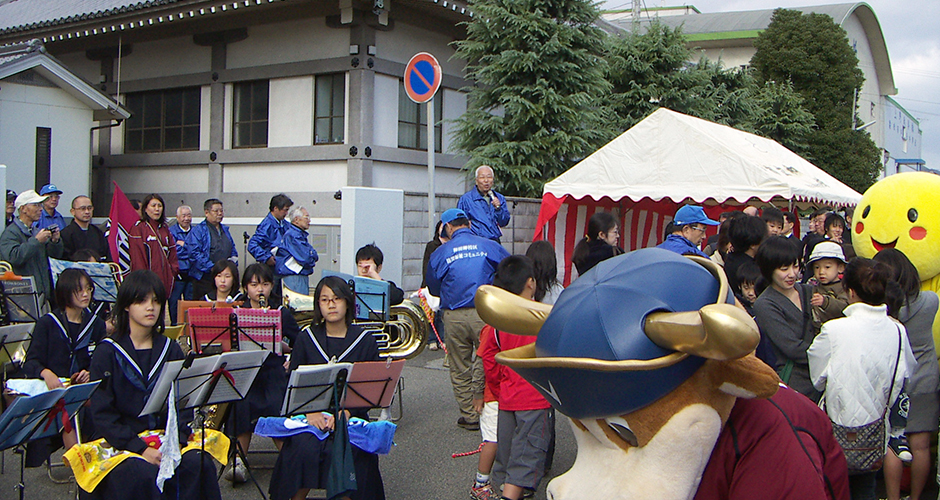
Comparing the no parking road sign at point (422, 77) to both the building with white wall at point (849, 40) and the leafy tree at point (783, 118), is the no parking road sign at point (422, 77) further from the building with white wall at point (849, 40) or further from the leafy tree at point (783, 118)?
the building with white wall at point (849, 40)

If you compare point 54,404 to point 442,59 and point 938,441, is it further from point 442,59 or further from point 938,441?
point 442,59

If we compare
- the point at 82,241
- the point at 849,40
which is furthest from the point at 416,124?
the point at 849,40

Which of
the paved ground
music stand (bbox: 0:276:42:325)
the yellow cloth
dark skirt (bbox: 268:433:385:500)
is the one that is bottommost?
Answer: the paved ground

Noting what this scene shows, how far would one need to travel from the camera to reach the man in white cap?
7824 millimetres

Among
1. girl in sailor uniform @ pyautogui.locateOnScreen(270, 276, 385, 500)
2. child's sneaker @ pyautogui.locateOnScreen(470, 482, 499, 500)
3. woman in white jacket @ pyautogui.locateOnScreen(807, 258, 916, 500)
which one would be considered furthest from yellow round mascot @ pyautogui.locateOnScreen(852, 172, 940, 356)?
girl in sailor uniform @ pyautogui.locateOnScreen(270, 276, 385, 500)

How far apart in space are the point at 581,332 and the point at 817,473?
0.72 m

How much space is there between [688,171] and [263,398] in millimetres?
7380

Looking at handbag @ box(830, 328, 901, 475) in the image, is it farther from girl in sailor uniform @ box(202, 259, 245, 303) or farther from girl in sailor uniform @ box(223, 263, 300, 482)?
girl in sailor uniform @ box(202, 259, 245, 303)

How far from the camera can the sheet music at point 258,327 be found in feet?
17.4

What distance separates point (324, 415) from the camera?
4.58 m

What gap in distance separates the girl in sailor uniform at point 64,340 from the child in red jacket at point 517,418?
2.80 meters

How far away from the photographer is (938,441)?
4.80m

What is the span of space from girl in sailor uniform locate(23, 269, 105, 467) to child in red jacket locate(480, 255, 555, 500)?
2798 mm

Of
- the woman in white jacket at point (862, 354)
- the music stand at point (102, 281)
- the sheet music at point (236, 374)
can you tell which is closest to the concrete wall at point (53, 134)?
the music stand at point (102, 281)
